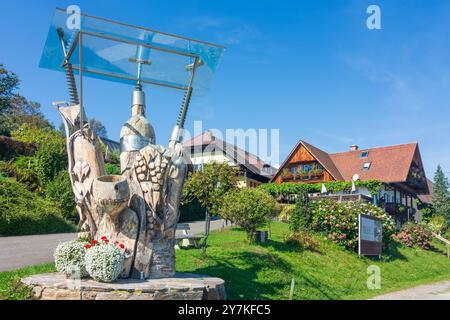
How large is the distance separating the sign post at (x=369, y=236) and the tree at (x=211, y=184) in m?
6.12

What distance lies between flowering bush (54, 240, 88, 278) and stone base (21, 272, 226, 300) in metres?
0.16

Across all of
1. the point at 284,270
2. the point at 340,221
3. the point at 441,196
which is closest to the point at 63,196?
the point at 284,270

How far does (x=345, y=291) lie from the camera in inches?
485

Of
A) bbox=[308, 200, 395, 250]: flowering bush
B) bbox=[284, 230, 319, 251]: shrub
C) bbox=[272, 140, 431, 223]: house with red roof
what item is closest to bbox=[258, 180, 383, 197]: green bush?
bbox=[272, 140, 431, 223]: house with red roof

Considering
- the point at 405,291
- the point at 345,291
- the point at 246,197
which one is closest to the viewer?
the point at 345,291

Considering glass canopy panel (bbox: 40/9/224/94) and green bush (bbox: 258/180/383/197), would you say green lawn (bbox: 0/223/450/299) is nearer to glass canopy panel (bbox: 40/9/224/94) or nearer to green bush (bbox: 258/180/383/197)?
glass canopy panel (bbox: 40/9/224/94)

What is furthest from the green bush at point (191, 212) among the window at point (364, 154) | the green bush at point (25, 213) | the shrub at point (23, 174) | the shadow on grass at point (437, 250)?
the window at point (364, 154)

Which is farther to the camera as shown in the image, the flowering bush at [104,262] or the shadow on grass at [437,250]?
the shadow on grass at [437,250]

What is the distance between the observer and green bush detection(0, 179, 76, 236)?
628 inches

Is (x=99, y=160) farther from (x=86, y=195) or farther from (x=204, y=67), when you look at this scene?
(x=204, y=67)

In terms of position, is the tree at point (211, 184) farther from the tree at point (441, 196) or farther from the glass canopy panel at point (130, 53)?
the tree at point (441, 196)

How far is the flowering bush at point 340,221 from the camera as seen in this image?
1783 centimetres
